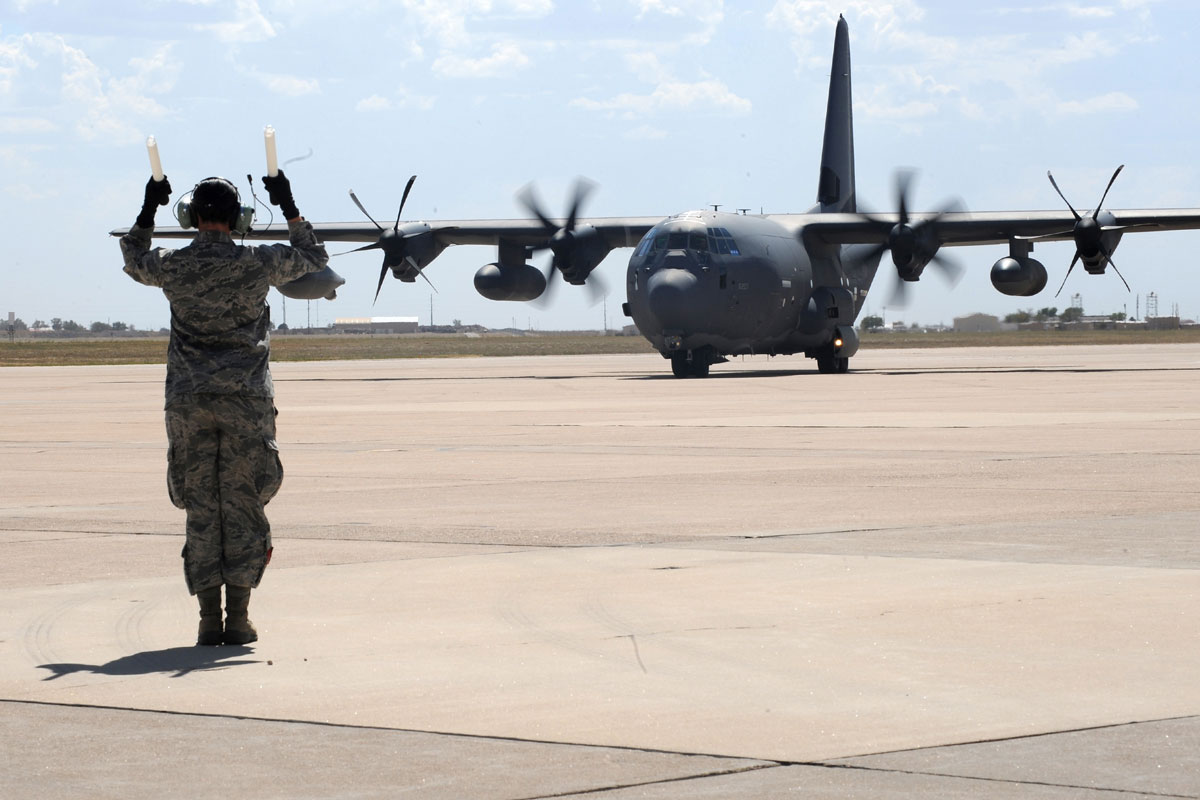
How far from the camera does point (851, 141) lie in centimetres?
5584

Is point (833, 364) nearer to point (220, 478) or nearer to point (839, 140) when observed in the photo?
point (839, 140)

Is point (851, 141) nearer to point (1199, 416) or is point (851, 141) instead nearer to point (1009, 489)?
point (1199, 416)

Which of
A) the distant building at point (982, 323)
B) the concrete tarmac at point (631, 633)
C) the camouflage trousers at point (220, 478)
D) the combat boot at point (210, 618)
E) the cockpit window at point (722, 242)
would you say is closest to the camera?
the concrete tarmac at point (631, 633)

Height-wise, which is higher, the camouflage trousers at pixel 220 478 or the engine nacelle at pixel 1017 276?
the engine nacelle at pixel 1017 276

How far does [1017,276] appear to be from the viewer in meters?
44.0

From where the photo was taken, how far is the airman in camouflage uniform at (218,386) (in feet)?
23.9

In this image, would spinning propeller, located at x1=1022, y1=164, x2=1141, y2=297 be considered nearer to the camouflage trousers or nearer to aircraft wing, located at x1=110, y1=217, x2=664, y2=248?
aircraft wing, located at x1=110, y1=217, x2=664, y2=248

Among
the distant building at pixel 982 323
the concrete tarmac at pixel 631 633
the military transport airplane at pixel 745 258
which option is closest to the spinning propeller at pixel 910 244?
the military transport airplane at pixel 745 258

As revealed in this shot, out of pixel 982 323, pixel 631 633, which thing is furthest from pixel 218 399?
pixel 982 323

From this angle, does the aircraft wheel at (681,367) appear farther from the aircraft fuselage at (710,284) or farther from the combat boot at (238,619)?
the combat boot at (238,619)

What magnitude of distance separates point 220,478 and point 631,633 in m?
1.92

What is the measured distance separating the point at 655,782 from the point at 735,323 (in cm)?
3714

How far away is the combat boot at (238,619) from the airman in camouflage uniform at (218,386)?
1 centimetres

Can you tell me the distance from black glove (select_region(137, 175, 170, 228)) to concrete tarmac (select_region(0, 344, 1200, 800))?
1.81 m
